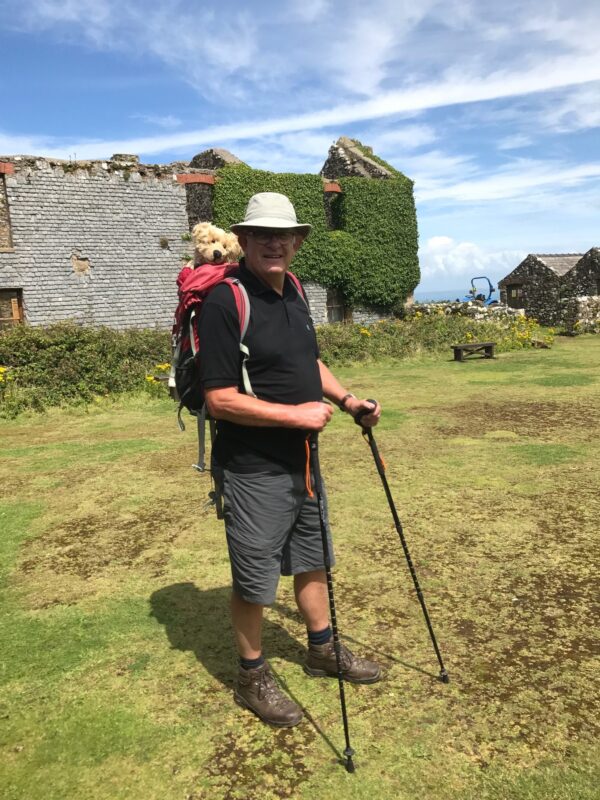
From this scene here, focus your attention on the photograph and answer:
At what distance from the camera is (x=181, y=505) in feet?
21.1

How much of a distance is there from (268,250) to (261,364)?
0.54m

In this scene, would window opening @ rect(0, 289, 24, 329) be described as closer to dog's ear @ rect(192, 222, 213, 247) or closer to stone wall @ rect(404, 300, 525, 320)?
stone wall @ rect(404, 300, 525, 320)

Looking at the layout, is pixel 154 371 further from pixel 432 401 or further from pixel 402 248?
pixel 402 248

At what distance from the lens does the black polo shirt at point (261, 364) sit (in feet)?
9.59

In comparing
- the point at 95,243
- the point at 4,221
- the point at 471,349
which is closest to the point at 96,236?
the point at 95,243

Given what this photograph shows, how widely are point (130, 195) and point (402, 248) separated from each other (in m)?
11.8

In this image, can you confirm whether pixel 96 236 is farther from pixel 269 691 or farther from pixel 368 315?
pixel 269 691

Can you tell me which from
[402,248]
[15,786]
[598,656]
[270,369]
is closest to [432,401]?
[598,656]

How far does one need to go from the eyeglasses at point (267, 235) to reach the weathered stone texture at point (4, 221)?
1841 centimetres

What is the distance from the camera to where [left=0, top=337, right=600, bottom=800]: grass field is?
110 inches

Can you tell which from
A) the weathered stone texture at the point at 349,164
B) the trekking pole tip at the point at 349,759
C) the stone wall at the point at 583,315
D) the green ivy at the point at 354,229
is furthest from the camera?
the weathered stone texture at the point at 349,164

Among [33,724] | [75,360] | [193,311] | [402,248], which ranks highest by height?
[402,248]

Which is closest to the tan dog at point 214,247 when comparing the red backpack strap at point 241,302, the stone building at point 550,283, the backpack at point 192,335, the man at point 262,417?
the backpack at point 192,335

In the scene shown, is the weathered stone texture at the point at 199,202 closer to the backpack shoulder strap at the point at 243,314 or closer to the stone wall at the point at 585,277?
the stone wall at the point at 585,277
